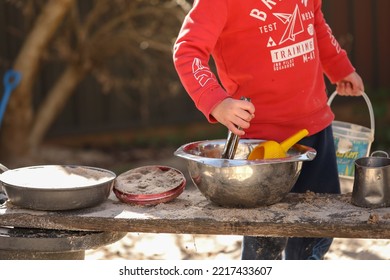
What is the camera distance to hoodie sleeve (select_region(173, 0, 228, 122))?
291 centimetres

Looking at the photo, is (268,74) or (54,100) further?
(54,100)

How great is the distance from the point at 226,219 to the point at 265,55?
686 mm

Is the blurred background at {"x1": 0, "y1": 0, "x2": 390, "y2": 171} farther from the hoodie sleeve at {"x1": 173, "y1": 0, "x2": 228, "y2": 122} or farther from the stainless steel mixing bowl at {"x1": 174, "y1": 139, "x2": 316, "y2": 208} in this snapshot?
the stainless steel mixing bowl at {"x1": 174, "y1": 139, "x2": 316, "y2": 208}

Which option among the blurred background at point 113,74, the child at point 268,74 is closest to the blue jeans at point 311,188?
the child at point 268,74

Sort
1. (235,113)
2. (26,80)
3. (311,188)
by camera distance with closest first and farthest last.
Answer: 1. (235,113)
2. (311,188)
3. (26,80)

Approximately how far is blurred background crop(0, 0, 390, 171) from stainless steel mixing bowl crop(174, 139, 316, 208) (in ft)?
10.5

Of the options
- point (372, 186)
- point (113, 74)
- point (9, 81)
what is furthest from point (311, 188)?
point (113, 74)

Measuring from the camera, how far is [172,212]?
9.73ft

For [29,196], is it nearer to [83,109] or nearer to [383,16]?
[83,109]

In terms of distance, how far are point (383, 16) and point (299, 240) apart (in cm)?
542

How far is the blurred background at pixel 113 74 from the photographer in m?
6.41

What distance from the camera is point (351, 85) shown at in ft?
→ 11.8

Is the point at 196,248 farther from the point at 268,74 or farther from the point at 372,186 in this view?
the point at 372,186

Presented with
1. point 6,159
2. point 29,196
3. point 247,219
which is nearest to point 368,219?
point 247,219
